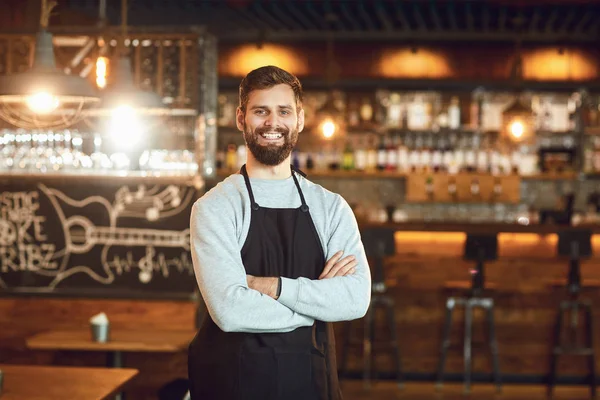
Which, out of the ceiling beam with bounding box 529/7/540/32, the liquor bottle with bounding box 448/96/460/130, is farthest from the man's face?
the liquor bottle with bounding box 448/96/460/130

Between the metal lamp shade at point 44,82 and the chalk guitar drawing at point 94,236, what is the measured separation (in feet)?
7.68

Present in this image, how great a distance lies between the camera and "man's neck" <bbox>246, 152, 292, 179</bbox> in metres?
2.22

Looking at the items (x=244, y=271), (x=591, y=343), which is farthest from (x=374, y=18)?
(x=244, y=271)

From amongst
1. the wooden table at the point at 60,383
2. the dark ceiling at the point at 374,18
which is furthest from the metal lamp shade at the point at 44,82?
the dark ceiling at the point at 374,18

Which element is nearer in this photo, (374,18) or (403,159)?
(374,18)

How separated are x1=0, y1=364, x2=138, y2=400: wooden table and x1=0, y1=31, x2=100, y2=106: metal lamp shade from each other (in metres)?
1.05

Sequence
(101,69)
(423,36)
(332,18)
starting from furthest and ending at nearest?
(423,36), (332,18), (101,69)

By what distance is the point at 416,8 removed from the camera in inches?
303

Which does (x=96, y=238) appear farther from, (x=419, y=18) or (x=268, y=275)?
(x=419, y=18)

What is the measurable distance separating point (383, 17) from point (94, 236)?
3870 millimetres

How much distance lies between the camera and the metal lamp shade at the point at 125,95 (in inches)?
159

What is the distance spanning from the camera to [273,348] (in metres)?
2.11

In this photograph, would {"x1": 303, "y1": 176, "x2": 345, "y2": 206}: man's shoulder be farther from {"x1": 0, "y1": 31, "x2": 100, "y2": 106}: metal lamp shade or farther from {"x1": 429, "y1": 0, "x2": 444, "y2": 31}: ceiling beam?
{"x1": 429, "y1": 0, "x2": 444, "y2": 31}: ceiling beam

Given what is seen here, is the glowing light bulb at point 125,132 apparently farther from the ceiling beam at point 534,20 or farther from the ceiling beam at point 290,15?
the ceiling beam at point 534,20
